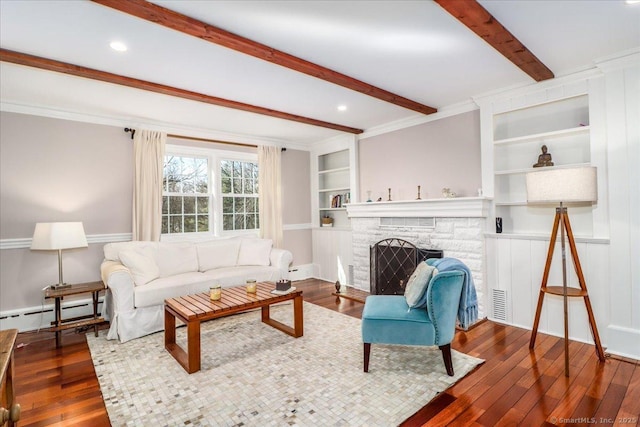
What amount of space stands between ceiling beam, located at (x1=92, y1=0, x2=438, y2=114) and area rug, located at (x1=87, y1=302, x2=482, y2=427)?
244 cm

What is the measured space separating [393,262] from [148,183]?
3429mm

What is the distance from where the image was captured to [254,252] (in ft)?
15.2

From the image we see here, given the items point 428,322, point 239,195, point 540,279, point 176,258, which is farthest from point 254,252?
point 540,279

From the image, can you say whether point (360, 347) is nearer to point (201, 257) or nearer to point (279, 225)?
point (201, 257)

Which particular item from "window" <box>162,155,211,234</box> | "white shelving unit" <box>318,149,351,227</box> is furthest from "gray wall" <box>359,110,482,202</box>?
"window" <box>162,155,211,234</box>

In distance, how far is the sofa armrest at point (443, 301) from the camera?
2.38m

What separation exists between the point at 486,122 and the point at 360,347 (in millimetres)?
2755

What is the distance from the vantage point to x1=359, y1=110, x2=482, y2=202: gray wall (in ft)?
12.7

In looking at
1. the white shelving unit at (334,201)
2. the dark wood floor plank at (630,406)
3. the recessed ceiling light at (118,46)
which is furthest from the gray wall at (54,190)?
the dark wood floor plank at (630,406)

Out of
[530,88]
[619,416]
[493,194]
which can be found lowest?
[619,416]

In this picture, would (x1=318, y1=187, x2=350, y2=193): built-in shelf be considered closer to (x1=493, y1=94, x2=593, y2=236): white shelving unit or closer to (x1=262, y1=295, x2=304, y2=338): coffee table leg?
(x1=493, y1=94, x2=593, y2=236): white shelving unit

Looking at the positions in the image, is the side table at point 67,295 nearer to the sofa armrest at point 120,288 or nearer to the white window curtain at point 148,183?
the sofa armrest at point 120,288

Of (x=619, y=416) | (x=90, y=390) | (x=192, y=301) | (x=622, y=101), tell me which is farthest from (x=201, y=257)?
(x=622, y=101)

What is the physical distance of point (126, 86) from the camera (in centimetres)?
313
